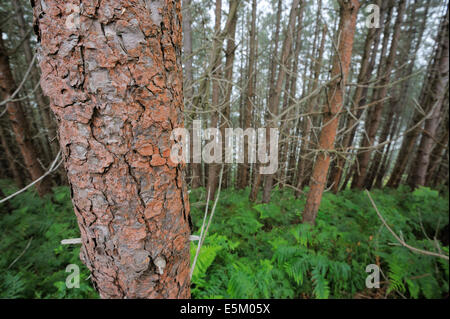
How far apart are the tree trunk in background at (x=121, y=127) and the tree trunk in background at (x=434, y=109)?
17.3 ft

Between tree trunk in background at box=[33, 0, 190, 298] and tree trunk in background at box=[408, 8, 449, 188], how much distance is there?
527 centimetres

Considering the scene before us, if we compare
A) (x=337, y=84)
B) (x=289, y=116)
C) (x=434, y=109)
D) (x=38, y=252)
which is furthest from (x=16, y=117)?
(x=434, y=109)

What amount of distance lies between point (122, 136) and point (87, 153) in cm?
15

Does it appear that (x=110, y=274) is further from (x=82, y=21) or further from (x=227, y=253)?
(x=227, y=253)

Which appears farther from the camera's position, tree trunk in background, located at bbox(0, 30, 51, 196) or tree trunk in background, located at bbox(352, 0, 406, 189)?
tree trunk in background, located at bbox(352, 0, 406, 189)

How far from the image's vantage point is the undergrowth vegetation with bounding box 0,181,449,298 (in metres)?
2.35

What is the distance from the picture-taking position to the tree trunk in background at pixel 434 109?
14.0 ft

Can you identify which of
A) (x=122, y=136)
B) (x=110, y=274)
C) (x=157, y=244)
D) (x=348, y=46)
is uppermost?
(x=348, y=46)

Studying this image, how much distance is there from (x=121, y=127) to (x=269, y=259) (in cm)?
319

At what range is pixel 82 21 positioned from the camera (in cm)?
52

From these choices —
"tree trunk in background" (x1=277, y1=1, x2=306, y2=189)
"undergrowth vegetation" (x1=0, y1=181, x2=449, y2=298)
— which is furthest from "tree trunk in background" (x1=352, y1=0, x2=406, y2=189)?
"undergrowth vegetation" (x1=0, y1=181, x2=449, y2=298)

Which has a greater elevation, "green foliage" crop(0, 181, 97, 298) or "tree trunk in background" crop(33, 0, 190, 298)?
"tree trunk in background" crop(33, 0, 190, 298)

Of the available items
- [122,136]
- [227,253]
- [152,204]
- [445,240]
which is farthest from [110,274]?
[445,240]

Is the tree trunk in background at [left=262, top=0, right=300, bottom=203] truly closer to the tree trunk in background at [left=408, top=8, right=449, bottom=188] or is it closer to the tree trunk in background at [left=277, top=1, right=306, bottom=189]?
the tree trunk in background at [left=277, top=1, right=306, bottom=189]
